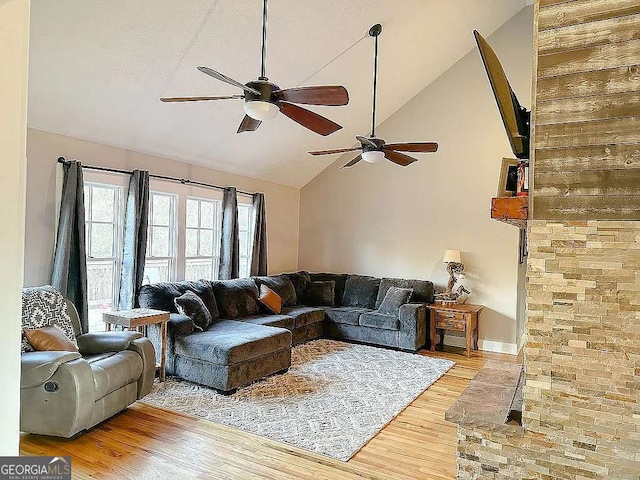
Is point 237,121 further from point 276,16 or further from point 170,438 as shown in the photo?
point 170,438

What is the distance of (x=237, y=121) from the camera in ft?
18.4

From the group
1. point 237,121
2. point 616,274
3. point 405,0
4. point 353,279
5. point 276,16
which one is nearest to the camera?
point 616,274

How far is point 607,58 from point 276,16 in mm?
3266

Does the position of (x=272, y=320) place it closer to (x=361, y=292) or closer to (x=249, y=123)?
(x=361, y=292)

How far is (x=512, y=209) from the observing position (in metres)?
1.95

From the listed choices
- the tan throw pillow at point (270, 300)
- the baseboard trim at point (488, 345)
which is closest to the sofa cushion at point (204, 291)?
the tan throw pillow at point (270, 300)

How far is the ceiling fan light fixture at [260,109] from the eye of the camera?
3.14m

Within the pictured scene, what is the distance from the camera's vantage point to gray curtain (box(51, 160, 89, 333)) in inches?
172

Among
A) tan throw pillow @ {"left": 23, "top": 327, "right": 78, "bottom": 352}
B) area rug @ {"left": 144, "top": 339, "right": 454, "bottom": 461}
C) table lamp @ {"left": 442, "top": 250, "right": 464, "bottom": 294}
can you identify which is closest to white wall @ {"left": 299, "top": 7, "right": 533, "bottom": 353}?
table lamp @ {"left": 442, "top": 250, "right": 464, "bottom": 294}

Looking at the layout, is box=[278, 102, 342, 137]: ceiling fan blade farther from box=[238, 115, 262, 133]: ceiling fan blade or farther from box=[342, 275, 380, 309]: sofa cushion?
box=[342, 275, 380, 309]: sofa cushion

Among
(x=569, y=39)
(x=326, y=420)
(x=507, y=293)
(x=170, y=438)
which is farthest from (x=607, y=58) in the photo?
(x=507, y=293)

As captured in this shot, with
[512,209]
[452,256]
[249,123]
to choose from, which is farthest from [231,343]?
[452,256]

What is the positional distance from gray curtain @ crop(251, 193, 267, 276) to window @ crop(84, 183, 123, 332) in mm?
2310

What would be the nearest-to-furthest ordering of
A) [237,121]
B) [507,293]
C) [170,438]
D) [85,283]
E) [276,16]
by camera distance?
[170,438]
[276,16]
[85,283]
[237,121]
[507,293]
